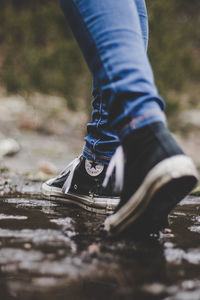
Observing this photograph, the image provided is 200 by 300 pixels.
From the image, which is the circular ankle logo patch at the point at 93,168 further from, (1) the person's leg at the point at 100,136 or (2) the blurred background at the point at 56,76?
(2) the blurred background at the point at 56,76

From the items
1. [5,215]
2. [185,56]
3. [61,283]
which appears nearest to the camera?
[61,283]

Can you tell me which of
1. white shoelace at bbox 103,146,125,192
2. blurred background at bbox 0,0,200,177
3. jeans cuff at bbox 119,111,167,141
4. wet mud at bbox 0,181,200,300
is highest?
blurred background at bbox 0,0,200,177

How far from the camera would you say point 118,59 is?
95cm

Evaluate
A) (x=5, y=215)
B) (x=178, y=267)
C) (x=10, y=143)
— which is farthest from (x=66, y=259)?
(x=10, y=143)

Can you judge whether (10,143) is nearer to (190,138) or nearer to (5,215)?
(5,215)

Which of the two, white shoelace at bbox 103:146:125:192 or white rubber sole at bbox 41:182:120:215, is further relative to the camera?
white rubber sole at bbox 41:182:120:215

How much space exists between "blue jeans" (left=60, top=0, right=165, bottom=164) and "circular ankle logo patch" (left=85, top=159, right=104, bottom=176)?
0.43 m

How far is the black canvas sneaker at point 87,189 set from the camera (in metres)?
1.37

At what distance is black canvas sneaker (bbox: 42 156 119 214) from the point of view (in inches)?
53.9

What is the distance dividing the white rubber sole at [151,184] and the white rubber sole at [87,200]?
42 centimetres

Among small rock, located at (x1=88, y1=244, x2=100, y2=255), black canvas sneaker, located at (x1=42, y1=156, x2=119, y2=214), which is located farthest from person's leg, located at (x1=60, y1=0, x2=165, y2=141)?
black canvas sneaker, located at (x1=42, y1=156, x2=119, y2=214)

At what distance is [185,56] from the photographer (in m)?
15.2

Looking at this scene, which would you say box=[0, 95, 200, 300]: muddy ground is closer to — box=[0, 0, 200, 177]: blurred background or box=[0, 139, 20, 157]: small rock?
box=[0, 139, 20, 157]: small rock

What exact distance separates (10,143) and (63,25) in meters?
8.49
